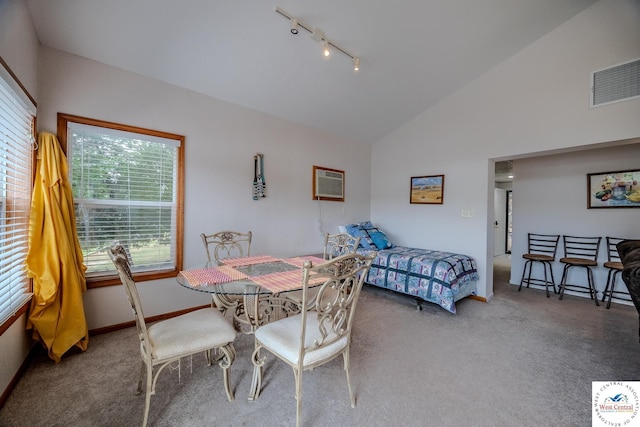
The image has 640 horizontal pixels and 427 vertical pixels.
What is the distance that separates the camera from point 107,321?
8.16ft

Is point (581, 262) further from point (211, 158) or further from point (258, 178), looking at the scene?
point (211, 158)

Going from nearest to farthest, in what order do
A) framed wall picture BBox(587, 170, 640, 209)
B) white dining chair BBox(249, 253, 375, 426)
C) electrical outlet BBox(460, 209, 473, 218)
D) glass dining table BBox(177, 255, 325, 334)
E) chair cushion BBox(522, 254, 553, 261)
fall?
white dining chair BBox(249, 253, 375, 426), glass dining table BBox(177, 255, 325, 334), framed wall picture BBox(587, 170, 640, 209), electrical outlet BBox(460, 209, 473, 218), chair cushion BBox(522, 254, 553, 261)

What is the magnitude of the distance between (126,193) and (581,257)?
591 cm

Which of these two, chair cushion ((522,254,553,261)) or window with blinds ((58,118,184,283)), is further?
chair cushion ((522,254,553,261))

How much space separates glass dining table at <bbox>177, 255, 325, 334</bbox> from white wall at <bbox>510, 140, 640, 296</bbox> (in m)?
4.17

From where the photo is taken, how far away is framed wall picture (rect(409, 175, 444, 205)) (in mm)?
4105

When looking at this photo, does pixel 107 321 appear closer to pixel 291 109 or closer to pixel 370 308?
pixel 370 308

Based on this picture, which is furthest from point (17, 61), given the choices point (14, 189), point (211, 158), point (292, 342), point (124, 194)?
point (292, 342)

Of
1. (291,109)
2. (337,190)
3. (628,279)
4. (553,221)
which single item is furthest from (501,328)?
(291,109)

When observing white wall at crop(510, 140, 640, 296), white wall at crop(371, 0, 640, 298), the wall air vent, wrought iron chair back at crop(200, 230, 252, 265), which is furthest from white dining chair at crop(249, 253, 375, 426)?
white wall at crop(510, 140, 640, 296)

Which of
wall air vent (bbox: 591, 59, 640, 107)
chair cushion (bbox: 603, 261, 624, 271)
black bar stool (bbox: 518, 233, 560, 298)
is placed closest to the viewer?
wall air vent (bbox: 591, 59, 640, 107)

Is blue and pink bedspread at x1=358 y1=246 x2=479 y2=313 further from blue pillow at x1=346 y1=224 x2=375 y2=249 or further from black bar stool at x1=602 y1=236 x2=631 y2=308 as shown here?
black bar stool at x1=602 y1=236 x2=631 y2=308

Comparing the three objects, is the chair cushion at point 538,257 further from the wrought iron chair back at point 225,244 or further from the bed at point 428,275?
the wrought iron chair back at point 225,244

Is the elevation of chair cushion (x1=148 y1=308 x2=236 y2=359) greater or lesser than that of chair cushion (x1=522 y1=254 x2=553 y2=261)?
lesser
